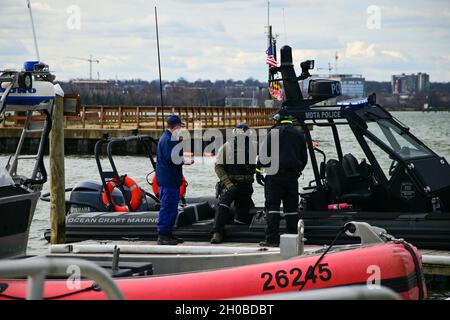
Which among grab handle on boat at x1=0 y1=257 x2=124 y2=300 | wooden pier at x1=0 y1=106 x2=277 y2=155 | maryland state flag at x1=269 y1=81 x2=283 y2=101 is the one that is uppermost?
maryland state flag at x1=269 y1=81 x2=283 y2=101

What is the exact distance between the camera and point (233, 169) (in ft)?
38.0

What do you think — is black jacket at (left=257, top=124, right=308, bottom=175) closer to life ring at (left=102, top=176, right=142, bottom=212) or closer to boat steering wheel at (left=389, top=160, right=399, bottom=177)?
boat steering wheel at (left=389, top=160, right=399, bottom=177)

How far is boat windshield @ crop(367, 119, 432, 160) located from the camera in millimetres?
11484

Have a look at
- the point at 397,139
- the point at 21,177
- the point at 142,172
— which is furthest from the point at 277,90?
the point at 142,172

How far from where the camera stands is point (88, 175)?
1227 inches

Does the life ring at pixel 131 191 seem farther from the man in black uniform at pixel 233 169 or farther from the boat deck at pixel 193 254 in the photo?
the man in black uniform at pixel 233 169

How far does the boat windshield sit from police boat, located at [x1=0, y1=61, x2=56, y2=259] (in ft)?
14.3

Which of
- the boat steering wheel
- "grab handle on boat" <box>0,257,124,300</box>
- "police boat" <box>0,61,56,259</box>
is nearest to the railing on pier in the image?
the boat steering wheel

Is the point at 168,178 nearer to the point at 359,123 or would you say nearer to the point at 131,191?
the point at 131,191

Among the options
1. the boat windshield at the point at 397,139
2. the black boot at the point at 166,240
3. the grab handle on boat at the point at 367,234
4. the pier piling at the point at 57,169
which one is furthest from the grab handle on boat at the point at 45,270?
the pier piling at the point at 57,169

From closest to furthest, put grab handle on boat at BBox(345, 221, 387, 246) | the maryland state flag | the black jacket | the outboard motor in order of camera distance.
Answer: grab handle on boat at BBox(345, 221, 387, 246), the black jacket, the maryland state flag, the outboard motor

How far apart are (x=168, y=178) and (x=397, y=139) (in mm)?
2939
